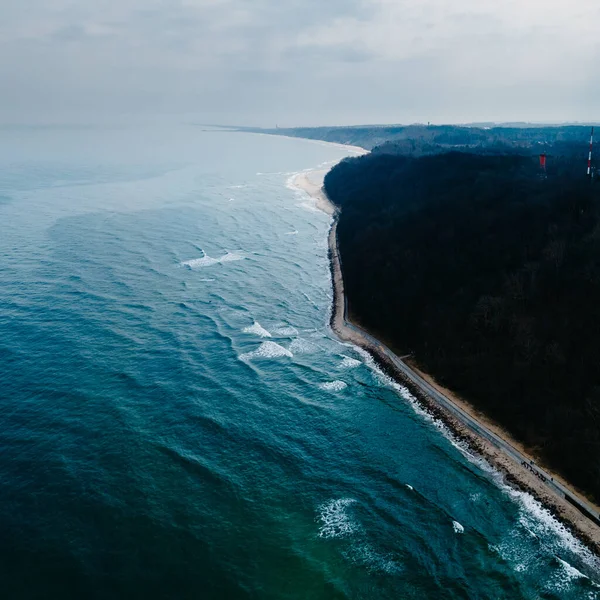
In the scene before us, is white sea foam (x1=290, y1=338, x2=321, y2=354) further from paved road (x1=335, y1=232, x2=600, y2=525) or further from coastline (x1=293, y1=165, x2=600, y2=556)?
paved road (x1=335, y1=232, x2=600, y2=525)

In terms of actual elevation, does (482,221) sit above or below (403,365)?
above

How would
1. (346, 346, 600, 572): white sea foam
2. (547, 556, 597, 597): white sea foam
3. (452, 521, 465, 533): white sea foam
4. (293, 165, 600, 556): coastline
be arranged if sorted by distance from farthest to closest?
(293, 165, 600, 556): coastline < (452, 521, 465, 533): white sea foam < (346, 346, 600, 572): white sea foam < (547, 556, 597, 597): white sea foam

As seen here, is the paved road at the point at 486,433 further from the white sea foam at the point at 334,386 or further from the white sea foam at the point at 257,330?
the white sea foam at the point at 257,330

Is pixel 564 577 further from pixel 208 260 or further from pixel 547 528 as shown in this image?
pixel 208 260

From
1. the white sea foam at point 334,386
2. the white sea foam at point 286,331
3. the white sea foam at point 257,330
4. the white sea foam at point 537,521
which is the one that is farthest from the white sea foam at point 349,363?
the white sea foam at point 537,521

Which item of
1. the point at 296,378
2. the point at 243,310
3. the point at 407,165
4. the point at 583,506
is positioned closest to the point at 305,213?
the point at 407,165


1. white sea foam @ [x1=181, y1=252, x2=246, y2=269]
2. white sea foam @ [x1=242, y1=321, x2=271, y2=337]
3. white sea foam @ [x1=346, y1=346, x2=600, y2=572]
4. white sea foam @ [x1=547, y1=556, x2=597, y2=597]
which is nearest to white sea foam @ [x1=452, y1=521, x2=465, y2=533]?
white sea foam @ [x1=346, y1=346, x2=600, y2=572]

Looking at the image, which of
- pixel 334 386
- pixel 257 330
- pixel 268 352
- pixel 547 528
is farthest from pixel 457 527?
pixel 257 330

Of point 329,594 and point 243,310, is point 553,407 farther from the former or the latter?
point 243,310
